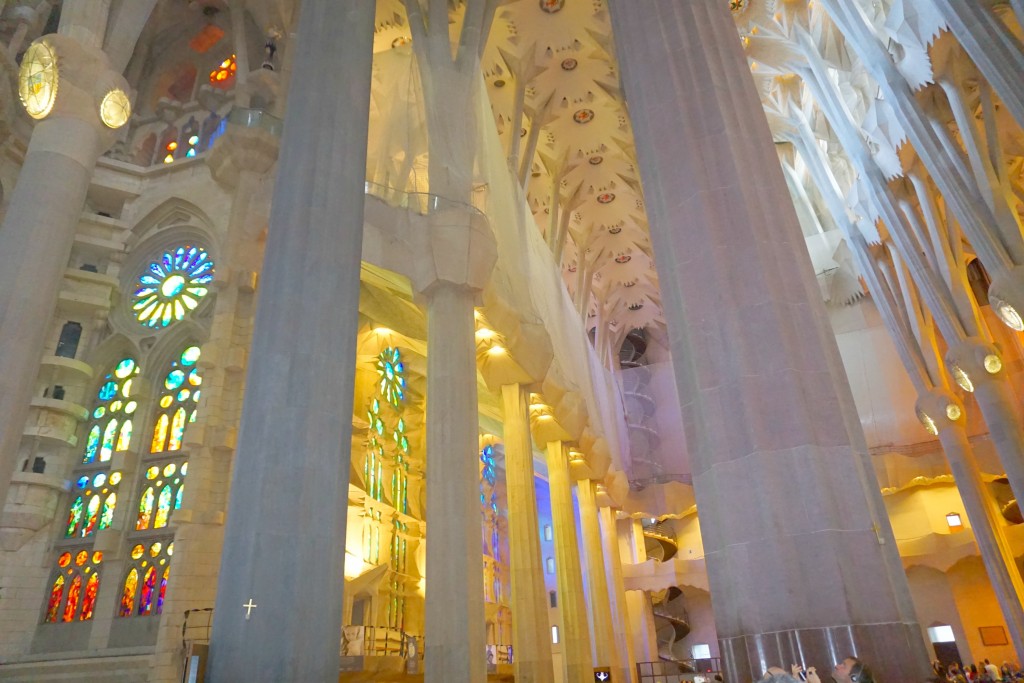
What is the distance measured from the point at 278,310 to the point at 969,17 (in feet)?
32.4

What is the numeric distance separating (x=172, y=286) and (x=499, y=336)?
10.2 metres

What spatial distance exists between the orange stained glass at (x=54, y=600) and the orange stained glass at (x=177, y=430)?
3.51 metres

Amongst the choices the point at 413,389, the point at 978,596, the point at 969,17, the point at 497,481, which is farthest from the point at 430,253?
the point at 978,596

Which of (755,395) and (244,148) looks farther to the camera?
(244,148)

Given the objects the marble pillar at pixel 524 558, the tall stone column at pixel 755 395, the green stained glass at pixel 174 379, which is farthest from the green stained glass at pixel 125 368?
the tall stone column at pixel 755 395

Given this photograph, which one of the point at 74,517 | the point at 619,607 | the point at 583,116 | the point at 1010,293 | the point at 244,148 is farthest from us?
the point at 619,607

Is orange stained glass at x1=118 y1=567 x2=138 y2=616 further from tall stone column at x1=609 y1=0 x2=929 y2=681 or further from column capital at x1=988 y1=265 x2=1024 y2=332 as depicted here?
column capital at x1=988 y1=265 x2=1024 y2=332

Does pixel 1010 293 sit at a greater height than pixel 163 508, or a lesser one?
greater

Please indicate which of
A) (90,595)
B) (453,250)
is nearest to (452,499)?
(453,250)

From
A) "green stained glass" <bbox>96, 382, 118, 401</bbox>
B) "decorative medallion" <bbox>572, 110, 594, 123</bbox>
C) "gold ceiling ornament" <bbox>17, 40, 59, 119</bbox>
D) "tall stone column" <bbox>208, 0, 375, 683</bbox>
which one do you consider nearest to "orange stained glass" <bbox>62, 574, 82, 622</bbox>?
"green stained glass" <bbox>96, 382, 118, 401</bbox>

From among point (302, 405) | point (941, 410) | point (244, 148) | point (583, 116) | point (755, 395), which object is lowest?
point (755, 395)

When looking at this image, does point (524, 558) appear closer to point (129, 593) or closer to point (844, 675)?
point (129, 593)

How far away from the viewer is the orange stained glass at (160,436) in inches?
635

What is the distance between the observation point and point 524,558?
39.8ft
